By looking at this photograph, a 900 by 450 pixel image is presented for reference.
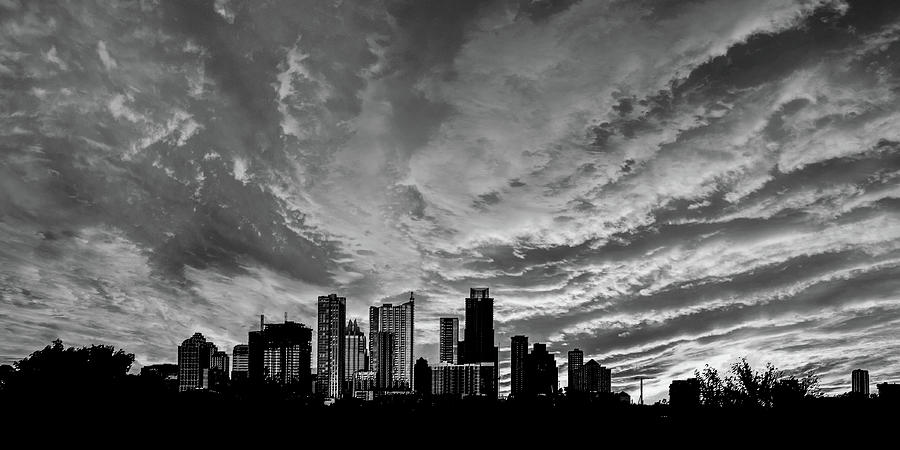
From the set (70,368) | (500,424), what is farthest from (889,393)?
(70,368)

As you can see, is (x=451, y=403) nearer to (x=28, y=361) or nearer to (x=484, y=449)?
(x=484, y=449)

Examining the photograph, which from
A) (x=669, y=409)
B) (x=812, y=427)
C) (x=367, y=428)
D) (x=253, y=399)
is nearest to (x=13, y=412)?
(x=253, y=399)

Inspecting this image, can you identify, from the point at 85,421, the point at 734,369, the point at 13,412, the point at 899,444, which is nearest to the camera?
the point at 899,444

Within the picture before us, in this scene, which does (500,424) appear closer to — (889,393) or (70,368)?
(889,393)

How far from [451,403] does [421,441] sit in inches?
77.0

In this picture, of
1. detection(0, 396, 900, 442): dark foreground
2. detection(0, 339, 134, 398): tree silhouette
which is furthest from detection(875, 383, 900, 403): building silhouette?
detection(0, 339, 134, 398): tree silhouette

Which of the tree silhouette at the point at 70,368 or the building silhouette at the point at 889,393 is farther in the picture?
the tree silhouette at the point at 70,368

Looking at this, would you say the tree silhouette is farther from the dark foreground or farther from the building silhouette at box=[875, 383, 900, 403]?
the building silhouette at box=[875, 383, 900, 403]

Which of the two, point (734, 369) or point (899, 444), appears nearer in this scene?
point (899, 444)

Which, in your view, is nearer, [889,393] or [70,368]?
[889,393]

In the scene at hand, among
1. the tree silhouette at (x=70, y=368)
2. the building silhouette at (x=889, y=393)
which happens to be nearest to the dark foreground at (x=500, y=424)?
the building silhouette at (x=889, y=393)

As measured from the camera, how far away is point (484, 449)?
2053cm

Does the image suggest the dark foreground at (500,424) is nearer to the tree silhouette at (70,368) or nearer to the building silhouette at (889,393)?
the building silhouette at (889,393)

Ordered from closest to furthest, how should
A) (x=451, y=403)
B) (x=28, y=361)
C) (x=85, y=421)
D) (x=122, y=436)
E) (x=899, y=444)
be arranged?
1. (x=899, y=444)
2. (x=451, y=403)
3. (x=122, y=436)
4. (x=85, y=421)
5. (x=28, y=361)
